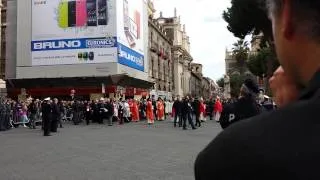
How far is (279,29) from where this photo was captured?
1.44m

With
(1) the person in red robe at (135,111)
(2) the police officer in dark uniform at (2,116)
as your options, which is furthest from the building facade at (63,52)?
(2) the police officer in dark uniform at (2,116)

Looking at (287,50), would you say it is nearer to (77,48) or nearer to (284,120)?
(284,120)

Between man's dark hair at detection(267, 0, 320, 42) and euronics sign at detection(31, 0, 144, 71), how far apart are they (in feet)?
160

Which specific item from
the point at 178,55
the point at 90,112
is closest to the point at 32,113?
the point at 90,112

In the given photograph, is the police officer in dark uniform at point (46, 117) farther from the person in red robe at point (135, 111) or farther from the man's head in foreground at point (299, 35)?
the man's head in foreground at point (299, 35)

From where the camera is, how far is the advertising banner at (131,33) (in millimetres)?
51625

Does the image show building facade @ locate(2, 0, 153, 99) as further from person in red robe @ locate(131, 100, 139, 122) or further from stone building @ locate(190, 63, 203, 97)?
stone building @ locate(190, 63, 203, 97)

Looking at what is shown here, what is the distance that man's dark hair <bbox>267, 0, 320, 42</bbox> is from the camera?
4.40 ft

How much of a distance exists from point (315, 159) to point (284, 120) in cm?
13

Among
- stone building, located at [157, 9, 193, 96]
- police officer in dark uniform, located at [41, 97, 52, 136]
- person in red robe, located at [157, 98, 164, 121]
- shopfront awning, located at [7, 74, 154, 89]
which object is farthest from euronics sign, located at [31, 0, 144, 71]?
stone building, located at [157, 9, 193, 96]

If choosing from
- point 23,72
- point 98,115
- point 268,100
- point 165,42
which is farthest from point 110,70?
point 165,42

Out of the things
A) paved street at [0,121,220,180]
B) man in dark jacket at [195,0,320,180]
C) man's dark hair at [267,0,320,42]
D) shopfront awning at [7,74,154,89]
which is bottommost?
paved street at [0,121,220,180]

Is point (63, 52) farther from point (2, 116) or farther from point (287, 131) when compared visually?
point (287, 131)

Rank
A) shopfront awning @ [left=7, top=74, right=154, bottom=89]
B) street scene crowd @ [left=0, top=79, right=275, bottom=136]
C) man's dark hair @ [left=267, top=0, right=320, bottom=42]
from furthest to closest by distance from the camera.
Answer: shopfront awning @ [left=7, top=74, right=154, bottom=89]
street scene crowd @ [left=0, top=79, right=275, bottom=136]
man's dark hair @ [left=267, top=0, right=320, bottom=42]
